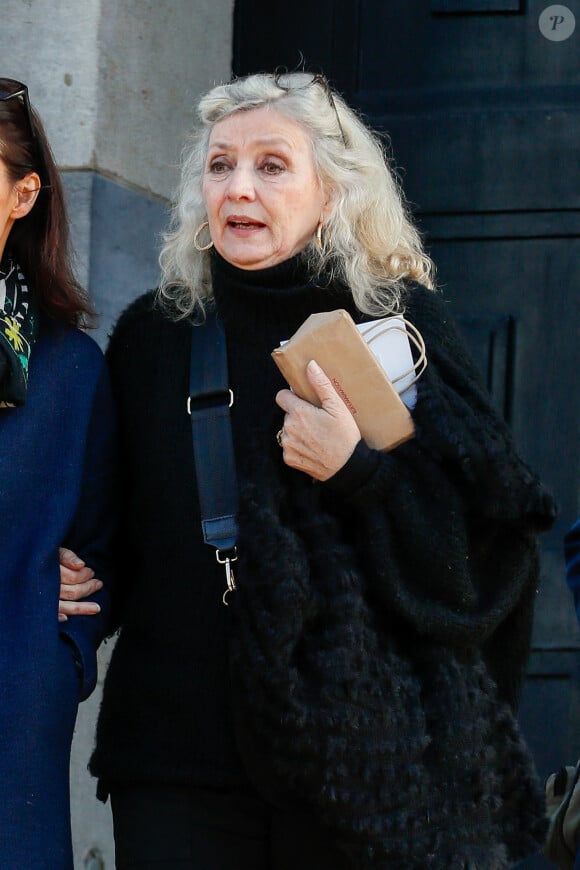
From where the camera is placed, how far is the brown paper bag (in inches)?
103

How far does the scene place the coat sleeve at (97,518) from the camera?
9.46 ft

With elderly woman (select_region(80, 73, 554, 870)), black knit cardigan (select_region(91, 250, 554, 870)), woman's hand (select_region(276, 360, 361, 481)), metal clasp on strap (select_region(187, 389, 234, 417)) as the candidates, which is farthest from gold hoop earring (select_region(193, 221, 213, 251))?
woman's hand (select_region(276, 360, 361, 481))

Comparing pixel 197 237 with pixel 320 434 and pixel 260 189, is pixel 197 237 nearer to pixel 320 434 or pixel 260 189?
pixel 260 189

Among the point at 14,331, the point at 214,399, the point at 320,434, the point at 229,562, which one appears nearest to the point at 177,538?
the point at 229,562

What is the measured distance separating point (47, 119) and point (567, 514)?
1719mm

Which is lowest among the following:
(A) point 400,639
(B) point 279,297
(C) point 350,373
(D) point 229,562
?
(A) point 400,639

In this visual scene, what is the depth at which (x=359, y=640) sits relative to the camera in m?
2.53

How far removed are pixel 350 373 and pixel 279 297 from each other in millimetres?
312

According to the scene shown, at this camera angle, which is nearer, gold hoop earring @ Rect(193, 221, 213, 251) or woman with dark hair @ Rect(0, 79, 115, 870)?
woman with dark hair @ Rect(0, 79, 115, 870)

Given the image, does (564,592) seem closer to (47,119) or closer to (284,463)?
(284,463)

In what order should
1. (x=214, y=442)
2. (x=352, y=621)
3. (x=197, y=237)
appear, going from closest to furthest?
(x=352, y=621) → (x=214, y=442) → (x=197, y=237)

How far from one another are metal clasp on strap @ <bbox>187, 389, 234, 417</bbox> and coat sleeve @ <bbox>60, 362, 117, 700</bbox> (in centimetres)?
22

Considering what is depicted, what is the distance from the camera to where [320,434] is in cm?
262

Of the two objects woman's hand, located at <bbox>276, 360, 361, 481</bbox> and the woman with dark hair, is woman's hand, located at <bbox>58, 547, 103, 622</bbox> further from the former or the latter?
woman's hand, located at <bbox>276, 360, 361, 481</bbox>
